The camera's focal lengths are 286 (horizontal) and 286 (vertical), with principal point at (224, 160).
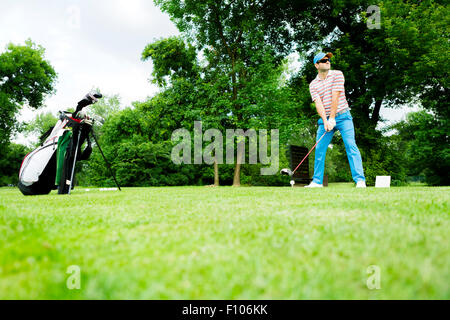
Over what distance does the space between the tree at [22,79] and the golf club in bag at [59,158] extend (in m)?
28.3

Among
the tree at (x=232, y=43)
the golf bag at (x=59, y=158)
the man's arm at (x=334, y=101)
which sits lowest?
the golf bag at (x=59, y=158)

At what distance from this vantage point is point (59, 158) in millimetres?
6879

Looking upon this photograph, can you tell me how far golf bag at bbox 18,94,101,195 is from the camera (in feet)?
22.6

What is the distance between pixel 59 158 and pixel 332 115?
21.9 ft

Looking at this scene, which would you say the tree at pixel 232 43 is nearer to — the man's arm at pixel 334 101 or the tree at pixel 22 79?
the man's arm at pixel 334 101

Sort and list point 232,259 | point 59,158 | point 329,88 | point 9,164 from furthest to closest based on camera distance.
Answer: point 9,164 → point 329,88 → point 59,158 → point 232,259

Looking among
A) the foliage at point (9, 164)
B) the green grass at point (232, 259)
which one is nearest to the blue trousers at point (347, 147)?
the green grass at point (232, 259)

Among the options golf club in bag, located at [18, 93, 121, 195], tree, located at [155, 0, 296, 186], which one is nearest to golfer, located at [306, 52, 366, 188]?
golf club in bag, located at [18, 93, 121, 195]

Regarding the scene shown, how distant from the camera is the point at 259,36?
17.3 meters

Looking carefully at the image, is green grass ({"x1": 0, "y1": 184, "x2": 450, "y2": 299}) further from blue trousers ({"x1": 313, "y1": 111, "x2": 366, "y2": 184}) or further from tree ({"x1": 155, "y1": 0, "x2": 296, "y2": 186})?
tree ({"x1": 155, "y1": 0, "x2": 296, "y2": 186})

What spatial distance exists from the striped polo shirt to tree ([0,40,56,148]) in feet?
107

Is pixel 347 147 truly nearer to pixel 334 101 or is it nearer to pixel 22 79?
pixel 334 101

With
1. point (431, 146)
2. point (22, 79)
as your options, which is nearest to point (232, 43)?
point (431, 146)

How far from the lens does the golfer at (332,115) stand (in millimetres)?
6828
